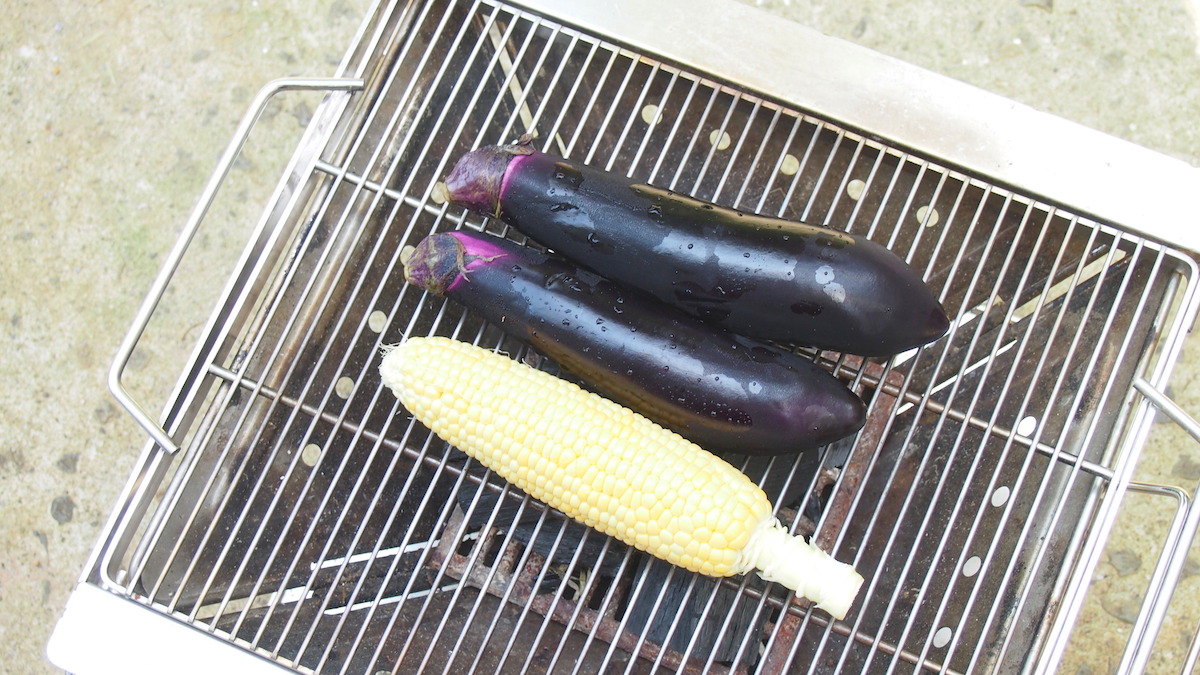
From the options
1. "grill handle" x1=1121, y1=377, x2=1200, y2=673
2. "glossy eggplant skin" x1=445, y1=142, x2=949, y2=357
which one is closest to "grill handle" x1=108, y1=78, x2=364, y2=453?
"glossy eggplant skin" x1=445, y1=142, x2=949, y2=357

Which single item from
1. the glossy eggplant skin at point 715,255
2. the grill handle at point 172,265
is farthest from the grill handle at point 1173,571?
the grill handle at point 172,265

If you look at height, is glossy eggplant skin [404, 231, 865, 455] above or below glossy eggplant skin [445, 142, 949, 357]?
below

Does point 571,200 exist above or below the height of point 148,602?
above

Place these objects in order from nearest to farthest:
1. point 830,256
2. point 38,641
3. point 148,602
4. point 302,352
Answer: point 830,256
point 148,602
point 302,352
point 38,641

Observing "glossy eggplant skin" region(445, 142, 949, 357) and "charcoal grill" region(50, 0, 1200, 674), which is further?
"charcoal grill" region(50, 0, 1200, 674)

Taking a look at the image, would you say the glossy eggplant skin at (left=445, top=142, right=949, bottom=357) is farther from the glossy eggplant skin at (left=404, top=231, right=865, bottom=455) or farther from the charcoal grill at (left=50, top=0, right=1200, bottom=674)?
the charcoal grill at (left=50, top=0, right=1200, bottom=674)

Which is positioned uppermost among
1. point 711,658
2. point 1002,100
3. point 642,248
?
point 1002,100

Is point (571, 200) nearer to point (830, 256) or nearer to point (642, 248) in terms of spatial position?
point (642, 248)

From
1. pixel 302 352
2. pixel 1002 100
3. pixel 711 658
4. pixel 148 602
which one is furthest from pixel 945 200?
pixel 148 602
